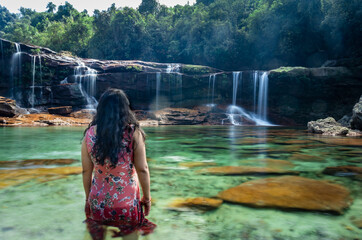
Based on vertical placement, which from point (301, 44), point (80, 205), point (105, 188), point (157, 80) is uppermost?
point (301, 44)

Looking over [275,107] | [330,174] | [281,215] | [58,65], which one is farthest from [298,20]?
[281,215]

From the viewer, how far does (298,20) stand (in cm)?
2664

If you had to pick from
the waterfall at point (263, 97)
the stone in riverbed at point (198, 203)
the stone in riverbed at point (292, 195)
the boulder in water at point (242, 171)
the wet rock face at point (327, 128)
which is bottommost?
the stone in riverbed at point (198, 203)

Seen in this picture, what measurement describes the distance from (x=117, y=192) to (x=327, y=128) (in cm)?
1279

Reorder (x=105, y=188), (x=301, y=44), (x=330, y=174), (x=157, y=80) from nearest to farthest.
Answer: (x=105, y=188) < (x=330, y=174) < (x=157, y=80) < (x=301, y=44)

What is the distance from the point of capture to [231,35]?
3100 centimetres

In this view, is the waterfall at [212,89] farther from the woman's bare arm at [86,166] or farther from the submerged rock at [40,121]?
the woman's bare arm at [86,166]

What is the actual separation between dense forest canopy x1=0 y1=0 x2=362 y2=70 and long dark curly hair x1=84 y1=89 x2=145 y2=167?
2689 centimetres

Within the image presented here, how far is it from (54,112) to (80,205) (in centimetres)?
2036

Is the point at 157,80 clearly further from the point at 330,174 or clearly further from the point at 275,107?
the point at 330,174

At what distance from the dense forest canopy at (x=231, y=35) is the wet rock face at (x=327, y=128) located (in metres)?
14.9

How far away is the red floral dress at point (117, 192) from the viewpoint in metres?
1.98

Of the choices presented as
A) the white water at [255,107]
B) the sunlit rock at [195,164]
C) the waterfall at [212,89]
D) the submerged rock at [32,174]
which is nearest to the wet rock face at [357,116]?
the sunlit rock at [195,164]

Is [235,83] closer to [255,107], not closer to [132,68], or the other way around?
[255,107]
